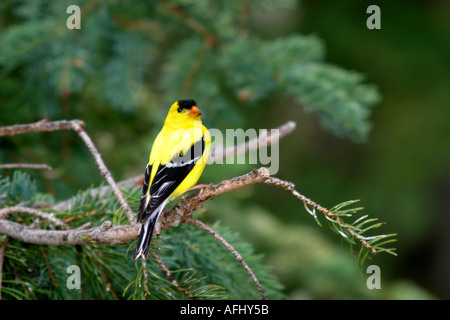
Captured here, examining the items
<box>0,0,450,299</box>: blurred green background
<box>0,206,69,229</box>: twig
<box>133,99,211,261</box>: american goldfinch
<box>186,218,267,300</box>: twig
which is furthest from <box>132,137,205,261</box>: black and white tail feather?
<box>0,0,450,299</box>: blurred green background

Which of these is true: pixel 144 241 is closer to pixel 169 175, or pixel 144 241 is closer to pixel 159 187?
pixel 159 187

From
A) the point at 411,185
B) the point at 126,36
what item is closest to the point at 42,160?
the point at 126,36

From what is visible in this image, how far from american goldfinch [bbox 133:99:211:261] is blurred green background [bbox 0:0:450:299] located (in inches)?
16.1

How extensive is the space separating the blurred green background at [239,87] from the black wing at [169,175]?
44cm

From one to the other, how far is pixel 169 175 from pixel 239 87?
0.87 m

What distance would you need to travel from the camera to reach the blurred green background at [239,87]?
7.48 ft

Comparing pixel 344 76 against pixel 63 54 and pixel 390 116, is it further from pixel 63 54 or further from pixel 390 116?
Result: pixel 390 116

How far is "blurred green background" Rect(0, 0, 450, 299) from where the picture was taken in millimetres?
2281

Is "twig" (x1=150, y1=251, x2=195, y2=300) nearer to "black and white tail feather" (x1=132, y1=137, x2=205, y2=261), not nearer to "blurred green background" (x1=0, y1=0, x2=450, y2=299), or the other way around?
"black and white tail feather" (x1=132, y1=137, x2=205, y2=261)

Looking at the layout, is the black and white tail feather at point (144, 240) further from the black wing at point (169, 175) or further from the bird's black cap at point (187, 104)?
the bird's black cap at point (187, 104)

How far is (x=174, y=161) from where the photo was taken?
→ 169 cm

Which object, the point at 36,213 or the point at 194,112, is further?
the point at 194,112

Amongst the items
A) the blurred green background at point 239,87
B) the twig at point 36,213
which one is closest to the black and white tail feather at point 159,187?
the twig at point 36,213

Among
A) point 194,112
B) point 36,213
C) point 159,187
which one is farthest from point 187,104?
point 36,213
